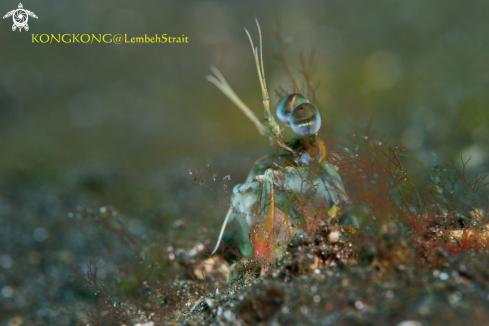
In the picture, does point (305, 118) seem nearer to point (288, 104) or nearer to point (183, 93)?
point (288, 104)

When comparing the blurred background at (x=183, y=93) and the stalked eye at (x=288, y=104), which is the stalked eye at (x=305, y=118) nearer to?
the stalked eye at (x=288, y=104)

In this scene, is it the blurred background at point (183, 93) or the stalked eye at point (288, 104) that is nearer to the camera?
the stalked eye at point (288, 104)

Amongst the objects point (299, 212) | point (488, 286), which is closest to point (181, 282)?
point (299, 212)

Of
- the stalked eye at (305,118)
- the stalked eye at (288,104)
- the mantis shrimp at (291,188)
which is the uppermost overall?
the stalked eye at (288,104)

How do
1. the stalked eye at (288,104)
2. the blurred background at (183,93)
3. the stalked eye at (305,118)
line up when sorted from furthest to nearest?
the blurred background at (183,93) → the stalked eye at (288,104) → the stalked eye at (305,118)

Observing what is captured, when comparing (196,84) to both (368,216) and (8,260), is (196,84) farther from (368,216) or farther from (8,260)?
(368,216)

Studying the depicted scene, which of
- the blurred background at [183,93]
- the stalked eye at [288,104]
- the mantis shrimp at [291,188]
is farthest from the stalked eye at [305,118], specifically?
the blurred background at [183,93]

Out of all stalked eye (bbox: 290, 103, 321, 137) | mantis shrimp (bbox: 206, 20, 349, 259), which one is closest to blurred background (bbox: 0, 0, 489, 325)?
mantis shrimp (bbox: 206, 20, 349, 259)
